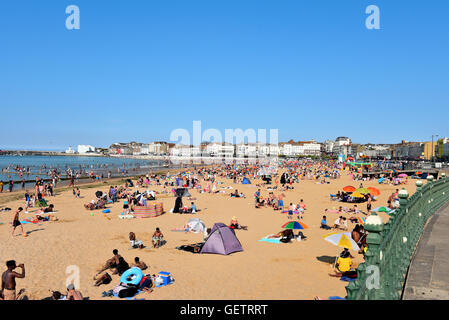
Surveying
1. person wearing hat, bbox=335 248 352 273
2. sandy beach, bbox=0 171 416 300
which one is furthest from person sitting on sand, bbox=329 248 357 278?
sandy beach, bbox=0 171 416 300

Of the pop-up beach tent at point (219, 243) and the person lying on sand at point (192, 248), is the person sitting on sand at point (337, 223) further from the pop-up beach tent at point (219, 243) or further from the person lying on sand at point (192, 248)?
the person lying on sand at point (192, 248)

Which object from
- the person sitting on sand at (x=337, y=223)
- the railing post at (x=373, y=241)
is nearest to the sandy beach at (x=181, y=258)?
the person sitting on sand at (x=337, y=223)

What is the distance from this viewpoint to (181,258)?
459 inches

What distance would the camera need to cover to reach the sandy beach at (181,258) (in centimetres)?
896

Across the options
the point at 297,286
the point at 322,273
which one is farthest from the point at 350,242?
the point at 297,286

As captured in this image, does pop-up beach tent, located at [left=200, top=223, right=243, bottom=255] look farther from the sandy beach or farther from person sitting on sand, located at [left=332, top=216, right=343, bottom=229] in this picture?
person sitting on sand, located at [left=332, top=216, right=343, bottom=229]

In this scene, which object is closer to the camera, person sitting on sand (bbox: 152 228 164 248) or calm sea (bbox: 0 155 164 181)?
person sitting on sand (bbox: 152 228 164 248)

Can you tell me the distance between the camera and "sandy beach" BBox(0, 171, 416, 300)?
353 inches

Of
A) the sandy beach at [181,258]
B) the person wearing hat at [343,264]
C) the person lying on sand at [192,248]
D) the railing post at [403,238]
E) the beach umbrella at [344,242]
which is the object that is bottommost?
the sandy beach at [181,258]

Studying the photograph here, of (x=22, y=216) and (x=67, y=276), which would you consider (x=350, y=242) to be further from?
(x=22, y=216)

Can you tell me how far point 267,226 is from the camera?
55.6ft

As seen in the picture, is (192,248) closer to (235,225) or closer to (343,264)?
(235,225)

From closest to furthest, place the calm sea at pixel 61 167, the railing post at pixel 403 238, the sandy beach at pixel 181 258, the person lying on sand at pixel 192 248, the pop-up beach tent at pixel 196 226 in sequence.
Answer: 1. the railing post at pixel 403 238
2. the sandy beach at pixel 181 258
3. the person lying on sand at pixel 192 248
4. the pop-up beach tent at pixel 196 226
5. the calm sea at pixel 61 167

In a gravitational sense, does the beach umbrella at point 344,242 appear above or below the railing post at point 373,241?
below
